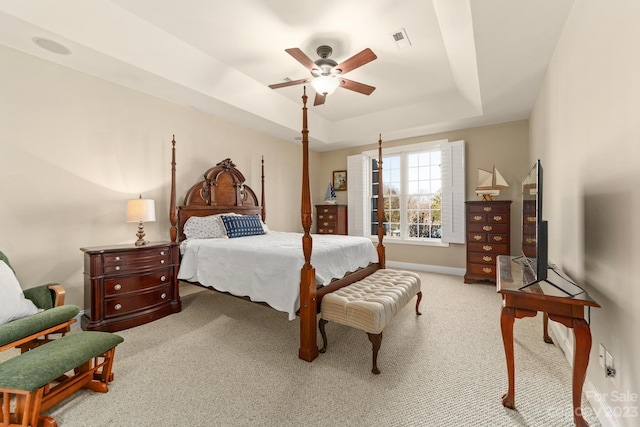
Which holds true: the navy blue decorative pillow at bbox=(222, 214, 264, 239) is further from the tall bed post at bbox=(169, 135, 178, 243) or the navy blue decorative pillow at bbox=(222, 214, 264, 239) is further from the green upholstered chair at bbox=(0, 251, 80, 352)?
the green upholstered chair at bbox=(0, 251, 80, 352)

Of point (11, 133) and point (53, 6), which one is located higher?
point (53, 6)

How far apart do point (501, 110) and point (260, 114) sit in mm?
3565

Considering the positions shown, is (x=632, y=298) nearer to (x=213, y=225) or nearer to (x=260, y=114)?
(x=213, y=225)

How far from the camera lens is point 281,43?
9.82 ft

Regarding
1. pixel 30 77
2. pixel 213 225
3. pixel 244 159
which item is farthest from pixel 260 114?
pixel 30 77

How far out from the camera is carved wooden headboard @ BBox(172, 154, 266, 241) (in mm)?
3824

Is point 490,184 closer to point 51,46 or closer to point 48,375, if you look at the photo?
point 48,375

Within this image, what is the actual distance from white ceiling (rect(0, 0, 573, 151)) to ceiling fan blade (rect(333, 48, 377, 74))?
0.44 meters

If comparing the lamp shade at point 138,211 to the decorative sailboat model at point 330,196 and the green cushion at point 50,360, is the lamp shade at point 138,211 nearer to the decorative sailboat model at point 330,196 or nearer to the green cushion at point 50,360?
the green cushion at point 50,360

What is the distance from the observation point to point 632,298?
3.96 ft

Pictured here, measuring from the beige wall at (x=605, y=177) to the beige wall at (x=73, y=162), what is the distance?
4.24 meters

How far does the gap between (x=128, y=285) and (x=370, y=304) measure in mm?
2476

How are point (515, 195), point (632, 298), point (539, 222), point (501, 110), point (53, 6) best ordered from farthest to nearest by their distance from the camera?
1. point (515, 195)
2. point (501, 110)
3. point (53, 6)
4. point (539, 222)
5. point (632, 298)

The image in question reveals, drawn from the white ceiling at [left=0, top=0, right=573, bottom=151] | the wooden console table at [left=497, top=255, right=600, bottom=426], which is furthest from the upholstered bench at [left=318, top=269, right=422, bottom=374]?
the white ceiling at [left=0, top=0, right=573, bottom=151]
